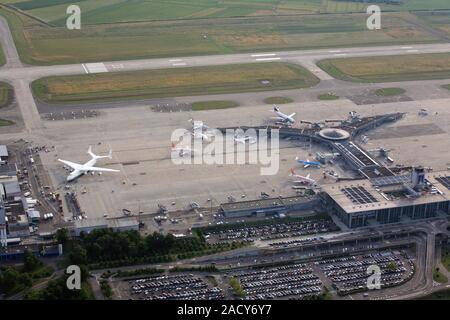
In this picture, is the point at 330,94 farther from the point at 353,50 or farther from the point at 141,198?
the point at 141,198

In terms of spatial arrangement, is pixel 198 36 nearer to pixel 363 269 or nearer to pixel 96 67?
pixel 96 67

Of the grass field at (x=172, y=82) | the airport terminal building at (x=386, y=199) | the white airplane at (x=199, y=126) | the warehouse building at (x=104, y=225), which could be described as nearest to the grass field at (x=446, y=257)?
the airport terminal building at (x=386, y=199)

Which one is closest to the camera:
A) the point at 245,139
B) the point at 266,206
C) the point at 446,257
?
the point at 446,257

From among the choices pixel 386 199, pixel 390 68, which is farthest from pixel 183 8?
pixel 386 199

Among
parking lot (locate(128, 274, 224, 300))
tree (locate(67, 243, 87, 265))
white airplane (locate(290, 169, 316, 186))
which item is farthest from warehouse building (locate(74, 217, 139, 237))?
white airplane (locate(290, 169, 316, 186))

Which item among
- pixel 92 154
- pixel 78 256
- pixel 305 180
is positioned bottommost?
pixel 78 256

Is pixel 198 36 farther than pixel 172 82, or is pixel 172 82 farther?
pixel 198 36
